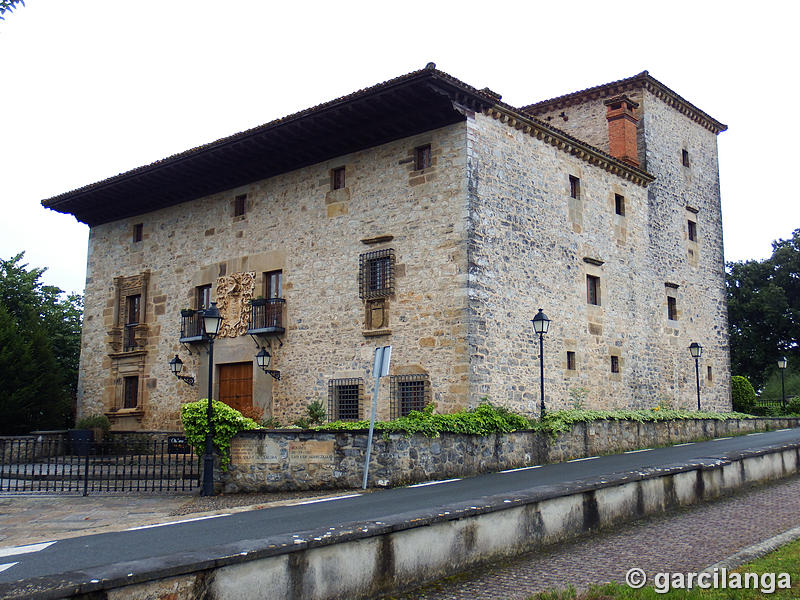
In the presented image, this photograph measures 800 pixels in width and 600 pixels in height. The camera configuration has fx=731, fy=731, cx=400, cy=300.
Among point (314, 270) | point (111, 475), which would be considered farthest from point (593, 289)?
point (111, 475)

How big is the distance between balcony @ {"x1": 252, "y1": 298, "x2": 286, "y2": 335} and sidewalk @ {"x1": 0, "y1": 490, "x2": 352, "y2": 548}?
7.06m

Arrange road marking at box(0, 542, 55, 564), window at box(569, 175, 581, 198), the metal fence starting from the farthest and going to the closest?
window at box(569, 175, 581, 198), the metal fence, road marking at box(0, 542, 55, 564)

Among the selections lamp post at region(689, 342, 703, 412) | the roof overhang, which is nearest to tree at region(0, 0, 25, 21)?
the roof overhang

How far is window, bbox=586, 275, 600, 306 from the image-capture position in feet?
66.7

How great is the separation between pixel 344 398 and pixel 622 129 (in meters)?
12.5

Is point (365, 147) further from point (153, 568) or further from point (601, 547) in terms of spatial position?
point (153, 568)

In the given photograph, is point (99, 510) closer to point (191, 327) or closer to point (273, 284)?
point (273, 284)

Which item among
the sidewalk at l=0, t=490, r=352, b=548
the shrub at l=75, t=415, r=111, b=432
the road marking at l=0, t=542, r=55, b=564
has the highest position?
the shrub at l=75, t=415, r=111, b=432

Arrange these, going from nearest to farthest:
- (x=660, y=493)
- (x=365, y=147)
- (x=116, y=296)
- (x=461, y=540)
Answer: (x=461, y=540)
(x=660, y=493)
(x=365, y=147)
(x=116, y=296)

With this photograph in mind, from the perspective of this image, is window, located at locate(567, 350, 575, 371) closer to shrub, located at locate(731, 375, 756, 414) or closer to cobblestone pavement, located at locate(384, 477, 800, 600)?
cobblestone pavement, located at locate(384, 477, 800, 600)

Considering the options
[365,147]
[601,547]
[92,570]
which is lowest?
[601,547]

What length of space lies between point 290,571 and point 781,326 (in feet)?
159

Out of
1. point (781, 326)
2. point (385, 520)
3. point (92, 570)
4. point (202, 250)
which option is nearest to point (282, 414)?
point (202, 250)

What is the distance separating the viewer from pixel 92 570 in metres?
4.63
